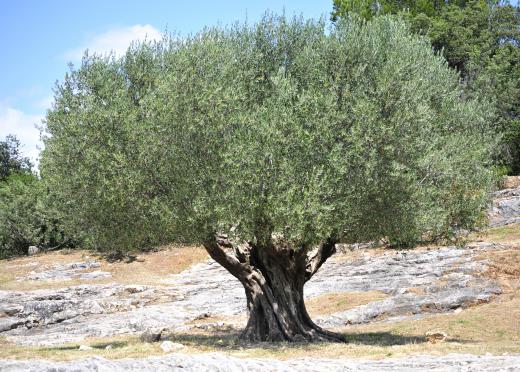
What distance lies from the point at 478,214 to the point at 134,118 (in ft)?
47.3

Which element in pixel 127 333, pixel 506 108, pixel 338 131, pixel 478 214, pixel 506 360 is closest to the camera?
pixel 506 360

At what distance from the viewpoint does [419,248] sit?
4741 cm

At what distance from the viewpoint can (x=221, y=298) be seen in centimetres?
4131

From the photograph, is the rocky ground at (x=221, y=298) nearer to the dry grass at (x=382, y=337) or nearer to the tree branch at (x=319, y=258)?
the dry grass at (x=382, y=337)

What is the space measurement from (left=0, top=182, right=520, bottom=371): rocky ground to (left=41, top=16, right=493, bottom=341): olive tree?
210 inches

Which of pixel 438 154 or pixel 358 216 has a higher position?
pixel 438 154

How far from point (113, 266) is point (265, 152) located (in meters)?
35.1

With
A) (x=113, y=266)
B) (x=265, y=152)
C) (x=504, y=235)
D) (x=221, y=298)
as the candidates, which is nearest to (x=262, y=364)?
(x=265, y=152)

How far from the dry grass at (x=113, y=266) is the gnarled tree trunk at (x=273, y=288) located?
20560 millimetres

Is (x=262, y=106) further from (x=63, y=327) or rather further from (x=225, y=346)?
(x=63, y=327)

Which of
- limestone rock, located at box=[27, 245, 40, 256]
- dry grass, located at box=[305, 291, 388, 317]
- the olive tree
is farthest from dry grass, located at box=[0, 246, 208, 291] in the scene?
the olive tree

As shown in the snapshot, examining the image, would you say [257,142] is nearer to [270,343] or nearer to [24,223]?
[270,343]

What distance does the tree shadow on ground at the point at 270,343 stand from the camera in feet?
83.2

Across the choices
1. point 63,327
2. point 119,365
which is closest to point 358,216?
point 119,365
